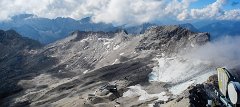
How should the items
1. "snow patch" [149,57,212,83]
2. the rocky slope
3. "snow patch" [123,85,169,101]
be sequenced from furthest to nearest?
"snow patch" [149,57,212,83] → "snow patch" [123,85,169,101] → the rocky slope

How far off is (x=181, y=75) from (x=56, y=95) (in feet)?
148

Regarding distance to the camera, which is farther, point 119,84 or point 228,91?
point 119,84

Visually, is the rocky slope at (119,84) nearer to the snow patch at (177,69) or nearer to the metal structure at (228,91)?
the snow patch at (177,69)

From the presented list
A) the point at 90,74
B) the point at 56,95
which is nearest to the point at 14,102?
the point at 56,95

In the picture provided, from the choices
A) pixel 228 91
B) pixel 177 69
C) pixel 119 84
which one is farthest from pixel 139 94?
pixel 228 91

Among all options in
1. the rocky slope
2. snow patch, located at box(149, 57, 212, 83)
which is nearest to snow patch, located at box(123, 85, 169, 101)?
the rocky slope

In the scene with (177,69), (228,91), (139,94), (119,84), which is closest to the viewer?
(228,91)

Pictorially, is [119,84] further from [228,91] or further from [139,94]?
[228,91]

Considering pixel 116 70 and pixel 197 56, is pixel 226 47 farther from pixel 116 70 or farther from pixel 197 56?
pixel 116 70

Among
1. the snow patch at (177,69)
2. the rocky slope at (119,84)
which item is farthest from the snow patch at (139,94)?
the snow patch at (177,69)

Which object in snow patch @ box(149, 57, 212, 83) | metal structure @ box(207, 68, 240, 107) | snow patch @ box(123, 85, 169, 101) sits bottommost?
metal structure @ box(207, 68, 240, 107)

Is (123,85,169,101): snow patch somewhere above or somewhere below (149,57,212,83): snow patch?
below

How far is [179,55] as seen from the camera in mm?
176500

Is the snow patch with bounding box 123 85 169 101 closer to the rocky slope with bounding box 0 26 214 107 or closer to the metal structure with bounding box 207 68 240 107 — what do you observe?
the rocky slope with bounding box 0 26 214 107
